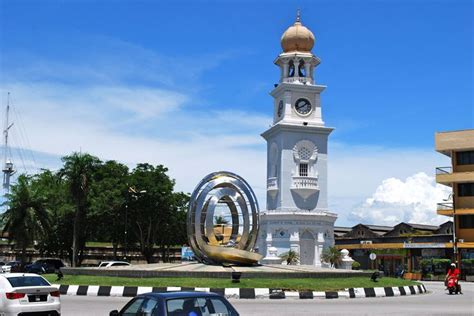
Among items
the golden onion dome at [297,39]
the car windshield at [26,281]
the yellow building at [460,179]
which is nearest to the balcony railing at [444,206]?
the yellow building at [460,179]

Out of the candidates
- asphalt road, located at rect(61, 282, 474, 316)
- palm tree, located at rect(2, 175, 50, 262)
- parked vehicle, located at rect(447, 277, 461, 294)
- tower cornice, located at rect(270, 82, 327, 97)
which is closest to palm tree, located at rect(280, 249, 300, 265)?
tower cornice, located at rect(270, 82, 327, 97)

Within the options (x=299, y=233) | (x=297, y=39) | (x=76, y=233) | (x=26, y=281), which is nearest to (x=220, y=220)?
(x=26, y=281)

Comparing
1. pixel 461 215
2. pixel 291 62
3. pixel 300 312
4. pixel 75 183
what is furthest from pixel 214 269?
pixel 291 62

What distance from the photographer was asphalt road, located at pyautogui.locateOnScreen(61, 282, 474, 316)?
1878 centimetres

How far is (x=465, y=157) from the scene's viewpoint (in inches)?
2317

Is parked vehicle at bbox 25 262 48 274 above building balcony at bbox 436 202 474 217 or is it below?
below

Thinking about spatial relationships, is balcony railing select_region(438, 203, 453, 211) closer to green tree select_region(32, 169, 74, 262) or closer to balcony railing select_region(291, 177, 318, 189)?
balcony railing select_region(291, 177, 318, 189)

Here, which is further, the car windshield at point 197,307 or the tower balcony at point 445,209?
the tower balcony at point 445,209

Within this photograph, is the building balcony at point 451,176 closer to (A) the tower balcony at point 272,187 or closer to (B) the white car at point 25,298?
(A) the tower balcony at point 272,187

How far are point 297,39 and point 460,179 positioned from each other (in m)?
22.8

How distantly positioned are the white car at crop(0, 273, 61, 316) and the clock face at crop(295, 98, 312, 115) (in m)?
51.5

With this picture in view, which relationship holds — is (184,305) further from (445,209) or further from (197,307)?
(445,209)

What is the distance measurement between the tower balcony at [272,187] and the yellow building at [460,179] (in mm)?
15637

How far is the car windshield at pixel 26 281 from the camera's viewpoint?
52.6 feet
